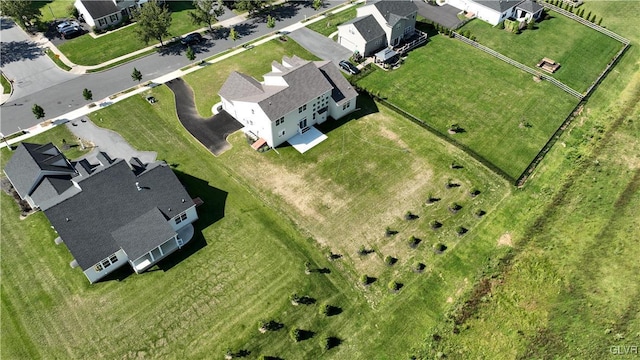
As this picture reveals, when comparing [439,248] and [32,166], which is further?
[32,166]

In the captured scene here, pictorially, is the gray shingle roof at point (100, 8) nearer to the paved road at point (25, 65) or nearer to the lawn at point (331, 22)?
the paved road at point (25, 65)

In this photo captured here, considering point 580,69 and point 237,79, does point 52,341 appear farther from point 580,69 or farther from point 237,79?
point 580,69

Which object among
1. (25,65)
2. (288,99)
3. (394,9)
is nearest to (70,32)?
(25,65)

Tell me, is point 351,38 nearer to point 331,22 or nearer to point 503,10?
point 331,22

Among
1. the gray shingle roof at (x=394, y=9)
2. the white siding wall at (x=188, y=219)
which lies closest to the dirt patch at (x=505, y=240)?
the white siding wall at (x=188, y=219)

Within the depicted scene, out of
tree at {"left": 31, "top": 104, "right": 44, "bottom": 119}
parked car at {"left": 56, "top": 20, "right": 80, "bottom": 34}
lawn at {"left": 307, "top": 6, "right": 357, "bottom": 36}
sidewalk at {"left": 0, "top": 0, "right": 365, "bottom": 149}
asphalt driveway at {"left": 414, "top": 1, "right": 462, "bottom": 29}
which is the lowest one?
asphalt driveway at {"left": 414, "top": 1, "right": 462, "bottom": 29}

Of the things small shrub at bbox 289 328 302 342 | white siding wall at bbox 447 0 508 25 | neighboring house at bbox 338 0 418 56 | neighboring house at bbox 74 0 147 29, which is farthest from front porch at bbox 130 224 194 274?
white siding wall at bbox 447 0 508 25

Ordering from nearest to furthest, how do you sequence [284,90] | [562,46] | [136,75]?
[284,90] → [136,75] → [562,46]

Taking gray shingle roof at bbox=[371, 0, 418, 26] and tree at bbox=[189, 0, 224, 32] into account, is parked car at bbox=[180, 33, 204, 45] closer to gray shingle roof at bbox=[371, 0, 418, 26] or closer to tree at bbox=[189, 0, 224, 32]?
tree at bbox=[189, 0, 224, 32]
